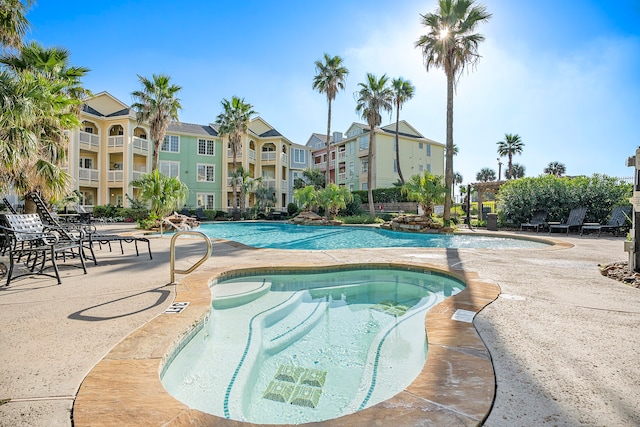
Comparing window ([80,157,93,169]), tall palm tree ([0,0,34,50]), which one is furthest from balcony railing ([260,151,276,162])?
tall palm tree ([0,0,34,50])

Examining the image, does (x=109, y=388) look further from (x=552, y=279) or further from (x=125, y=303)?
(x=552, y=279)

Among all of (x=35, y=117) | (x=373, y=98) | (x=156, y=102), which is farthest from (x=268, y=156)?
(x=35, y=117)

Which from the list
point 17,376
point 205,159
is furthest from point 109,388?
point 205,159

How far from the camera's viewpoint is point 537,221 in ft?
54.0

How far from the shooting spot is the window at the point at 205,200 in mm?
31547

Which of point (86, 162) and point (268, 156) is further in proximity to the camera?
point (268, 156)

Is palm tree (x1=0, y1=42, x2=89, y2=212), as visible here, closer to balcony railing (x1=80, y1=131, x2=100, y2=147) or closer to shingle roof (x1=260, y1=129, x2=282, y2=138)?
balcony railing (x1=80, y1=131, x2=100, y2=147)

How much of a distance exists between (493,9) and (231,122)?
19.8m

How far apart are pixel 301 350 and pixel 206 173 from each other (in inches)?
1223

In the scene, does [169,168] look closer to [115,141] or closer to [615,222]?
[115,141]

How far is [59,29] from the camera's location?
544 inches

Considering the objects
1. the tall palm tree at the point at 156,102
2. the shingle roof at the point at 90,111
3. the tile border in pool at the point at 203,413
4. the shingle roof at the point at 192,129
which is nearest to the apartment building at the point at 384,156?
the shingle roof at the point at 192,129

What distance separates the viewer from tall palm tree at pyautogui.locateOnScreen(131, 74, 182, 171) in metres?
21.0

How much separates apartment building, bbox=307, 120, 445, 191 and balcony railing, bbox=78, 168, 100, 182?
2035cm
